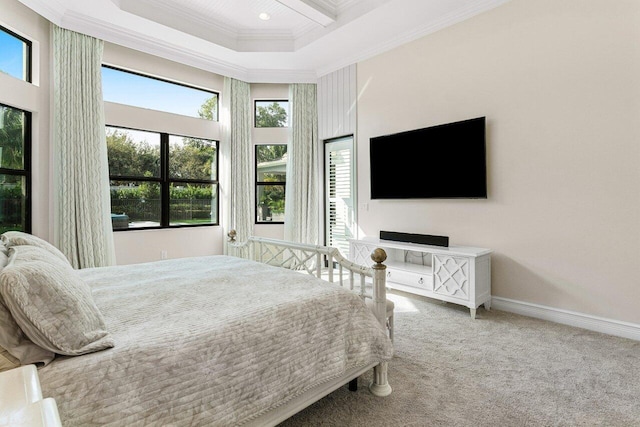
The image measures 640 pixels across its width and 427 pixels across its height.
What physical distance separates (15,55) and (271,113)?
124 inches

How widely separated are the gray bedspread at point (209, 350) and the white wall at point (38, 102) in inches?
89.0

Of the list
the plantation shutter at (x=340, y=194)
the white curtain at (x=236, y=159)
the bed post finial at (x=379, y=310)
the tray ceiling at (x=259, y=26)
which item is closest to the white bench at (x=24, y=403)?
the bed post finial at (x=379, y=310)

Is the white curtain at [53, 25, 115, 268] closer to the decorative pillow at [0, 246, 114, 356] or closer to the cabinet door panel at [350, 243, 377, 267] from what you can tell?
the cabinet door panel at [350, 243, 377, 267]

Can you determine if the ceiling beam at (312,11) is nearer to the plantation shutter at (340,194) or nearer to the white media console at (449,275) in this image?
the plantation shutter at (340,194)

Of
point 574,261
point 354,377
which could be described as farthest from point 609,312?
point 354,377

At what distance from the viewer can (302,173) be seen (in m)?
5.21

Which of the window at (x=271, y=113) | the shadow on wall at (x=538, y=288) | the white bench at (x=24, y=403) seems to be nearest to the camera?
the white bench at (x=24, y=403)

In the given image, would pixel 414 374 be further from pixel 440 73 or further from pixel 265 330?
pixel 440 73

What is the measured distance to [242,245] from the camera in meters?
3.15

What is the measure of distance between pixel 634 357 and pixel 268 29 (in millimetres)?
5094

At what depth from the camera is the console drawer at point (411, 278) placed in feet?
11.0

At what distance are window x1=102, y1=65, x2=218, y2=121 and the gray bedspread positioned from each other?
3.17m

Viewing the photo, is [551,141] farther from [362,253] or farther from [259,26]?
[259,26]

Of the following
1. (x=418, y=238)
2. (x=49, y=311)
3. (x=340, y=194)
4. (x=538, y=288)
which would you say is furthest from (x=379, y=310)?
(x=340, y=194)
